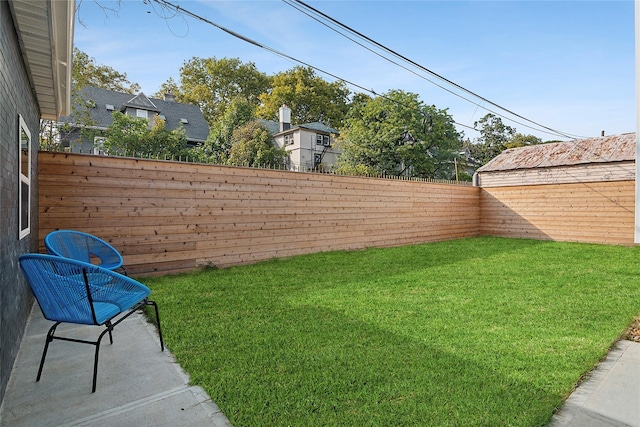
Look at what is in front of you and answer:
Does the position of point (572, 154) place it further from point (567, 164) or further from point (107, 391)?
point (107, 391)

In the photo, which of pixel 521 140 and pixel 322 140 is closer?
pixel 322 140

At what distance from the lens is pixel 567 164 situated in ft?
33.3

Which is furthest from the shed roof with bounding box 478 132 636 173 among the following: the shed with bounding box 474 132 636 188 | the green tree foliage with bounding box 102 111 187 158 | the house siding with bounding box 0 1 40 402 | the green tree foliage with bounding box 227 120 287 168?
the green tree foliage with bounding box 102 111 187 158

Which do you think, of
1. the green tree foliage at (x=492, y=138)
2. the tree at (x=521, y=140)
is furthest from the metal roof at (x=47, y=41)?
the tree at (x=521, y=140)

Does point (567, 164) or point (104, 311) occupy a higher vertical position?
point (567, 164)

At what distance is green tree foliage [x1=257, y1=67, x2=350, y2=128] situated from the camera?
2891 cm

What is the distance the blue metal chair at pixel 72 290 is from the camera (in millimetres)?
1847

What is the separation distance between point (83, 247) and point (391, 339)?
10.5ft

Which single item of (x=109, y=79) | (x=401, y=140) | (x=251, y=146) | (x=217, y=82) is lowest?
(x=251, y=146)

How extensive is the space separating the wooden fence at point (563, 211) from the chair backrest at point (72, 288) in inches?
435

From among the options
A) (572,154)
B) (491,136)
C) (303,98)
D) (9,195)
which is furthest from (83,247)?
(491,136)

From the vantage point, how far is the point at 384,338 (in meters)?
2.68

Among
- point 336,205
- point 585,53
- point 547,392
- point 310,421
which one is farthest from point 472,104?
point 310,421

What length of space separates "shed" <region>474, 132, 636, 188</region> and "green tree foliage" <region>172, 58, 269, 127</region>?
75.0 ft
